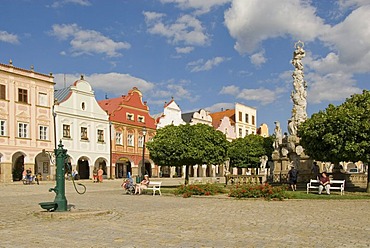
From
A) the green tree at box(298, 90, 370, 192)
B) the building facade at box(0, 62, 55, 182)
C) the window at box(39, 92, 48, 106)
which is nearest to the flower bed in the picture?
the green tree at box(298, 90, 370, 192)

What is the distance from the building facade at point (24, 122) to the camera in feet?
134

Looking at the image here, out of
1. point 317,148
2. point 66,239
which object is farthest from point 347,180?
point 66,239

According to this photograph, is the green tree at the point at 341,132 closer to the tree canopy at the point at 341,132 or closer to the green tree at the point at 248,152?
the tree canopy at the point at 341,132

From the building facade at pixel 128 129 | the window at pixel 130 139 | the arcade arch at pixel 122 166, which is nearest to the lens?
the building facade at pixel 128 129

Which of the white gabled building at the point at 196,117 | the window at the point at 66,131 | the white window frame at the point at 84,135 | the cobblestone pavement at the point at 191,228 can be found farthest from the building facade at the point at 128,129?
the cobblestone pavement at the point at 191,228

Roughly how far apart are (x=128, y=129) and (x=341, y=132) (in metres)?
35.4

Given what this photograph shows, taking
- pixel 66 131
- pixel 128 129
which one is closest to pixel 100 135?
pixel 128 129

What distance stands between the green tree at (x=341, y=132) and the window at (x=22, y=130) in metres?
28.3

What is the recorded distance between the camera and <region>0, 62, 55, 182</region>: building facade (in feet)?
134

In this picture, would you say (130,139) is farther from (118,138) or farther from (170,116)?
(170,116)

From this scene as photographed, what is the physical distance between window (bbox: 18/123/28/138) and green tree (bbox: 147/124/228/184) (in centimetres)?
1710

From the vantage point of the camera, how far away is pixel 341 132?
21328 millimetres

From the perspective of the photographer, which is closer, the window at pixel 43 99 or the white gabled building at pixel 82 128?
the window at pixel 43 99

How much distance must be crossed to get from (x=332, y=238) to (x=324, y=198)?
1065 centimetres
